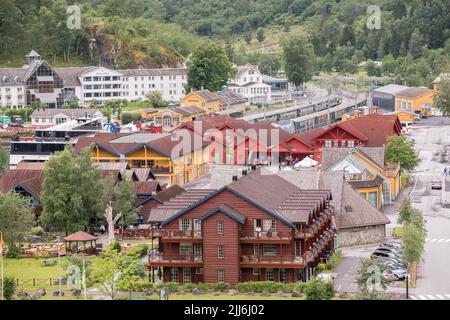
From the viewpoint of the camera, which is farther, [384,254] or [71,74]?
[71,74]

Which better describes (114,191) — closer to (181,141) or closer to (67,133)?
(181,141)

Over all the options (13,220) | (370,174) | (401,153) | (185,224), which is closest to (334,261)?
(185,224)

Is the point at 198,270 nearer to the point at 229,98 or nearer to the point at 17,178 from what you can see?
the point at 17,178

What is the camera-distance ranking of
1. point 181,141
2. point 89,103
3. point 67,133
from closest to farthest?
point 181,141
point 67,133
point 89,103

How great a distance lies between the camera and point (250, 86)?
74312 millimetres

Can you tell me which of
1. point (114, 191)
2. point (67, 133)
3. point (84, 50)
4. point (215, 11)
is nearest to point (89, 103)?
point (84, 50)

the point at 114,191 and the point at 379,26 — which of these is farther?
the point at 379,26

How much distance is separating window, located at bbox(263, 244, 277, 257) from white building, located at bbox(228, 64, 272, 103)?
2121 inches

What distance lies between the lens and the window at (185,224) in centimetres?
2047

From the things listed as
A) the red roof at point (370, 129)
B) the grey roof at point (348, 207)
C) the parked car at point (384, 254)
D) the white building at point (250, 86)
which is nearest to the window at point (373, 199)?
the grey roof at point (348, 207)

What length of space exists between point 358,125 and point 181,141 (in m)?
8.66

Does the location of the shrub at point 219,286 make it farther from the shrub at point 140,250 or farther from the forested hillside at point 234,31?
the forested hillside at point 234,31

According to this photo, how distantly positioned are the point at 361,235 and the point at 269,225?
6.19 meters
